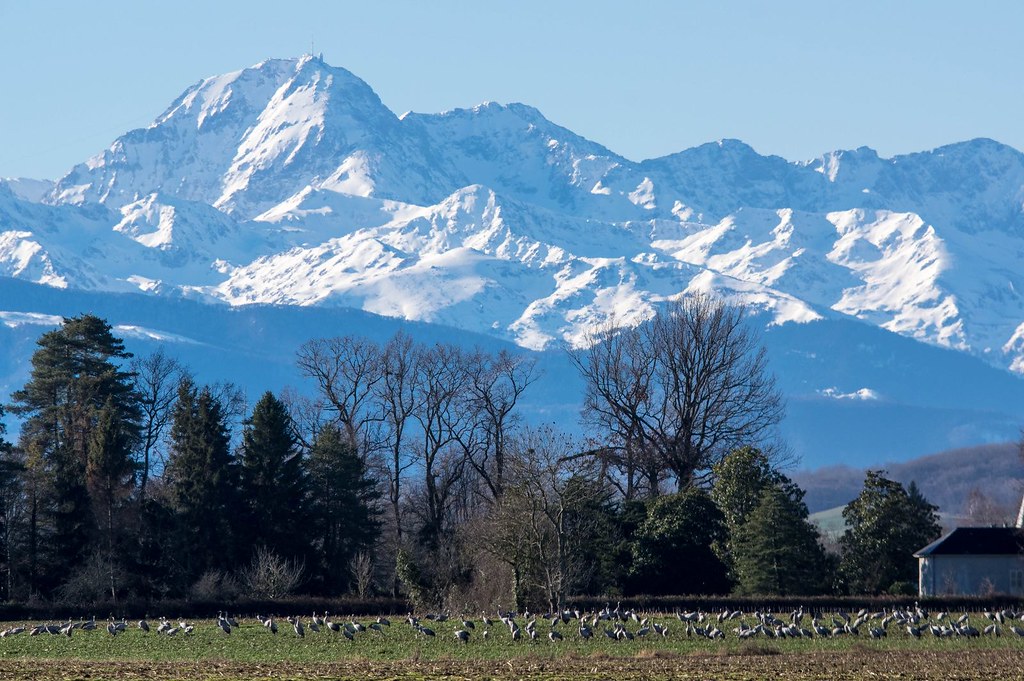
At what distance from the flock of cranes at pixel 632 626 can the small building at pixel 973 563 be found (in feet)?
42.2

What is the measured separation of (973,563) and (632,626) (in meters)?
25.0

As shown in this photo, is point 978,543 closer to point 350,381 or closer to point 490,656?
point 490,656

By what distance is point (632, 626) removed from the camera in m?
57.2

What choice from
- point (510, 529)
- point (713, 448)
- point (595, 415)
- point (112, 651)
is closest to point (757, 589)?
point (510, 529)

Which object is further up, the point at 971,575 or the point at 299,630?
the point at 971,575

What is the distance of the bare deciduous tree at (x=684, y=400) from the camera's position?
281 ft

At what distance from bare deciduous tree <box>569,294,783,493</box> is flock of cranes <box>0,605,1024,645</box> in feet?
77.2

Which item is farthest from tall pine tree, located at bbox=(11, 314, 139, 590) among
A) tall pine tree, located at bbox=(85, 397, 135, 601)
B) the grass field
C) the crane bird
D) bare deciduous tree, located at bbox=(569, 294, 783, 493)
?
bare deciduous tree, located at bbox=(569, 294, 783, 493)

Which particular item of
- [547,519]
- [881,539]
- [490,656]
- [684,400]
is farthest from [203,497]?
[490,656]

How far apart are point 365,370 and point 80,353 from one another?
1949 centimetres

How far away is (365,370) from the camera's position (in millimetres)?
100438

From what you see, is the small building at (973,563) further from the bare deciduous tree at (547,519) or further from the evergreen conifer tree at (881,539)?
the bare deciduous tree at (547,519)

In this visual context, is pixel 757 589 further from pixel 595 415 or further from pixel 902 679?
pixel 902 679

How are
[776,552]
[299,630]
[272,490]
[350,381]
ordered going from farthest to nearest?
[350,381] < [272,490] < [776,552] < [299,630]
